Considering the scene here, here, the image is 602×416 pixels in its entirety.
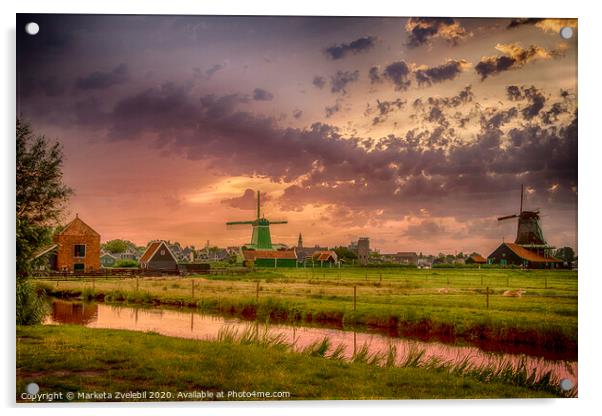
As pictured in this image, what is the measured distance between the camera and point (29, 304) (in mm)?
6891

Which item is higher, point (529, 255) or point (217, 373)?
point (529, 255)

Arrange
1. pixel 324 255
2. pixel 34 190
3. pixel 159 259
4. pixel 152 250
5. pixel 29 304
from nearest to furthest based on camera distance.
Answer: pixel 34 190 < pixel 29 304 < pixel 152 250 < pixel 159 259 < pixel 324 255

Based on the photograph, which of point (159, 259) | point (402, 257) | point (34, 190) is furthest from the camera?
point (402, 257)

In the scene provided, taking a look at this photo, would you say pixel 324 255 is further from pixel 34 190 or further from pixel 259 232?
pixel 34 190

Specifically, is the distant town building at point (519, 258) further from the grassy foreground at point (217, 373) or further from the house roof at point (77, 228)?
the house roof at point (77, 228)

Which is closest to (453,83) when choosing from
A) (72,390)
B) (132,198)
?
(132,198)

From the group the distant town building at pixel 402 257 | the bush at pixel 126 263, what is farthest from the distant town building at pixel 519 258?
the bush at pixel 126 263

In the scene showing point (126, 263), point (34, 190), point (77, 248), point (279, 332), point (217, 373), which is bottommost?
point (217, 373)

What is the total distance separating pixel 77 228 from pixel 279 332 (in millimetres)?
3186

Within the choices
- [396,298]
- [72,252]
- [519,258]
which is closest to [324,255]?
[396,298]

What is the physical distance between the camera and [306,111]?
6.99m

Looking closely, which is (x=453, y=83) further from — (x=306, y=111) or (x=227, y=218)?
(x=227, y=218)

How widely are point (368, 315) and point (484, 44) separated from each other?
424 centimetres

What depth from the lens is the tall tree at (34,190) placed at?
6.62 m
